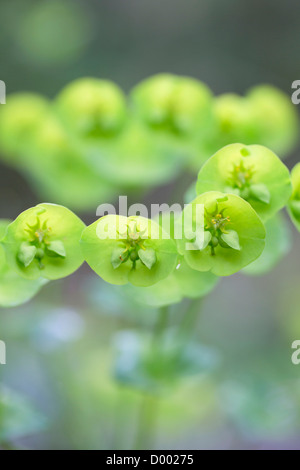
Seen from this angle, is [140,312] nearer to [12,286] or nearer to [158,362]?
[158,362]

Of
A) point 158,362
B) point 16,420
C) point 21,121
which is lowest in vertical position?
point 16,420

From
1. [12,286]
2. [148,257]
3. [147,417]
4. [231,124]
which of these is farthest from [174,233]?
[147,417]

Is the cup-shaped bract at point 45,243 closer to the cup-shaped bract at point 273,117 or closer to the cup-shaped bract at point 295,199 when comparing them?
the cup-shaped bract at point 295,199

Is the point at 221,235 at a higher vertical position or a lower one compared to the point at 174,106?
lower

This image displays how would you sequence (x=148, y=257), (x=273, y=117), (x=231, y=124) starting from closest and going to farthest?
(x=148, y=257)
(x=231, y=124)
(x=273, y=117)

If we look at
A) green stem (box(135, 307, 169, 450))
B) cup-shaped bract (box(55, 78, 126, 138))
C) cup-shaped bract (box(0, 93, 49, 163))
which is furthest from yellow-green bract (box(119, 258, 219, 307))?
cup-shaped bract (box(0, 93, 49, 163))

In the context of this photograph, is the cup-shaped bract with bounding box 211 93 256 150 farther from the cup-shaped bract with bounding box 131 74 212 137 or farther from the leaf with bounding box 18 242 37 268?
the leaf with bounding box 18 242 37 268
